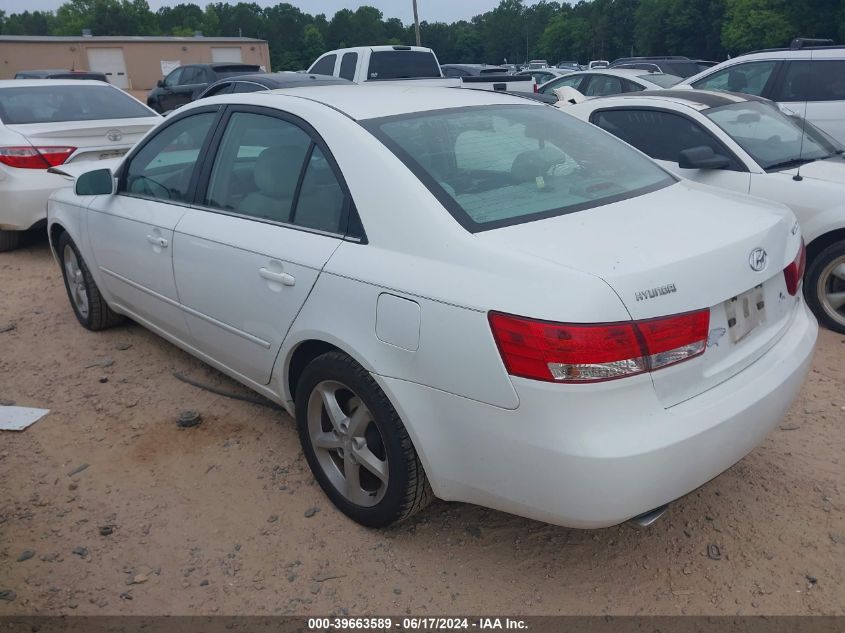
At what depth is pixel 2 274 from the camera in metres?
6.76

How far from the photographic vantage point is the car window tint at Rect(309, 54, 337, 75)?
12523 mm

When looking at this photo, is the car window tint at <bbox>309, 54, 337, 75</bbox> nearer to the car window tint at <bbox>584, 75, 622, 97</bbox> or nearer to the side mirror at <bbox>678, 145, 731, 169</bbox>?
the car window tint at <bbox>584, 75, 622, 97</bbox>

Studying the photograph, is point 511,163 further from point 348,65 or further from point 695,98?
point 348,65

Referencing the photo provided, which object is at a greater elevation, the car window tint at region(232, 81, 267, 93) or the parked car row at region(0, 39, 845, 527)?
the car window tint at region(232, 81, 267, 93)

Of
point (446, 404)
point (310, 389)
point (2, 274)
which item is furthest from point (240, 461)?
point (2, 274)

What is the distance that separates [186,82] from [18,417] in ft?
54.0

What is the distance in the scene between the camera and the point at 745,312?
8.35 feet

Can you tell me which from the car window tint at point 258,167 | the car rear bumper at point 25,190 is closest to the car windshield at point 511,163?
the car window tint at point 258,167

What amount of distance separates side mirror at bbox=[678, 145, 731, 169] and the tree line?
41089 mm

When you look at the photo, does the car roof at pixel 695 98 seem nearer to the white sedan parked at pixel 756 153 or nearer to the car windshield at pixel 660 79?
the white sedan parked at pixel 756 153

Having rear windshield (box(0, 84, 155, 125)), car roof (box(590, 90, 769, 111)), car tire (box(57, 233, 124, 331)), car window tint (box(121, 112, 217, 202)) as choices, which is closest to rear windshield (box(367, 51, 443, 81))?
rear windshield (box(0, 84, 155, 125))

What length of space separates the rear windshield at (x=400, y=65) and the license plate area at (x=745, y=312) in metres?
10.1

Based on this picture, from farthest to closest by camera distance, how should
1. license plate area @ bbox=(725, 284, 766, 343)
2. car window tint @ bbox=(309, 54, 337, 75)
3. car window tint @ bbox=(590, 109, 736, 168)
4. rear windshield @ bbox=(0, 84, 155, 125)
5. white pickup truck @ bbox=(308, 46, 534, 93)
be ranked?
car window tint @ bbox=(309, 54, 337, 75) < white pickup truck @ bbox=(308, 46, 534, 93) < rear windshield @ bbox=(0, 84, 155, 125) < car window tint @ bbox=(590, 109, 736, 168) < license plate area @ bbox=(725, 284, 766, 343)

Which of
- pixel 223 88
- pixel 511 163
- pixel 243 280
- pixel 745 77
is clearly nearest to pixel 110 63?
pixel 223 88
